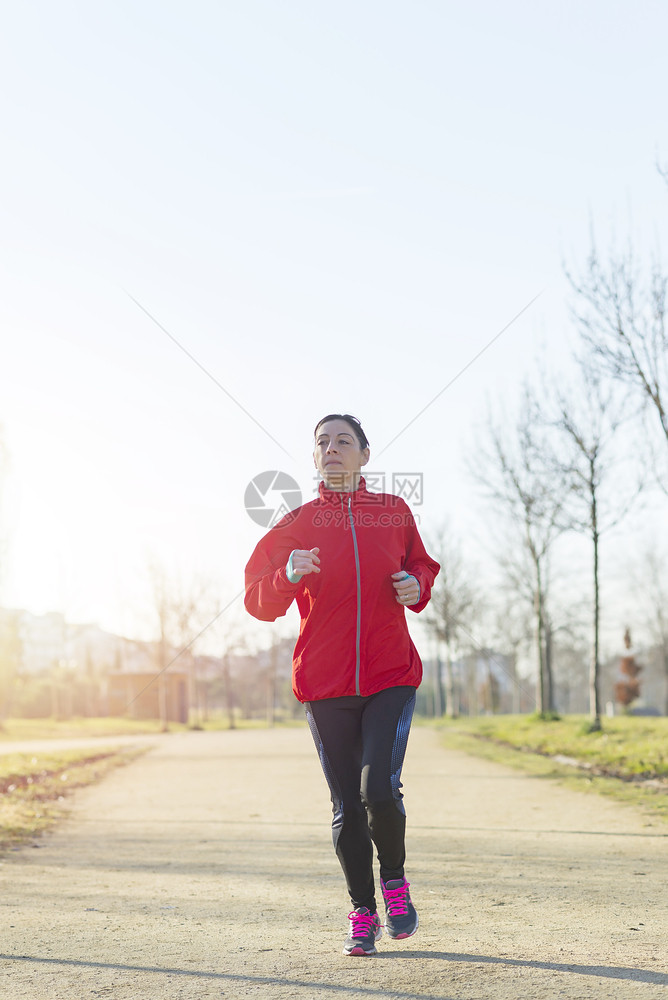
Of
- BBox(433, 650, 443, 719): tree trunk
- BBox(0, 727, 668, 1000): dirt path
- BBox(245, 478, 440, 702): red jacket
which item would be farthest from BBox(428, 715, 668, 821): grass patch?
BBox(433, 650, 443, 719): tree trunk

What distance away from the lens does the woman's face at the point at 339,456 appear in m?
4.12

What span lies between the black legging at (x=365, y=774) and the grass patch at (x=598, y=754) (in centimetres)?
455

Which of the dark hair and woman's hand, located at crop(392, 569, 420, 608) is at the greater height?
the dark hair

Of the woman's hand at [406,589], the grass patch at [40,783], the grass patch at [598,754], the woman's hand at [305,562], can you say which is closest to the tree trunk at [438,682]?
the grass patch at [598,754]

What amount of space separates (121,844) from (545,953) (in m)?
4.34

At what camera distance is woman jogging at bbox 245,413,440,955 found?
3779mm

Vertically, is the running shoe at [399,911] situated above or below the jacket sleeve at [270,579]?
below

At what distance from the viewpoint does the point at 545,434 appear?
18.8m

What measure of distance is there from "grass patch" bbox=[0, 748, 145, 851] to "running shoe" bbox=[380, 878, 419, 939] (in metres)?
4.18

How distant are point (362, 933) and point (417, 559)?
150cm

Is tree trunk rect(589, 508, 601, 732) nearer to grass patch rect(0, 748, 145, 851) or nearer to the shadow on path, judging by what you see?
grass patch rect(0, 748, 145, 851)

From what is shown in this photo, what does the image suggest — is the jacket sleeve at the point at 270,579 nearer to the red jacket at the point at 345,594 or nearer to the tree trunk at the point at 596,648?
the red jacket at the point at 345,594

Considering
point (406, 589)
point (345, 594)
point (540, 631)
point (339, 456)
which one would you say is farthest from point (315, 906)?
point (540, 631)

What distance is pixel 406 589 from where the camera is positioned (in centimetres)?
382
